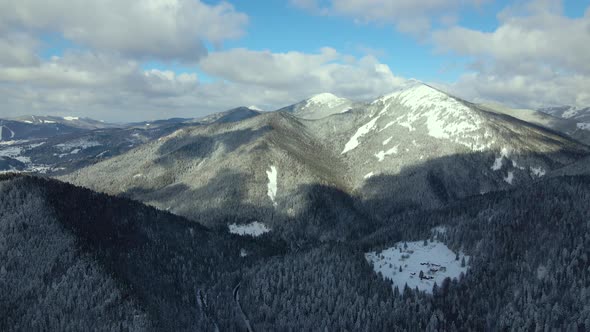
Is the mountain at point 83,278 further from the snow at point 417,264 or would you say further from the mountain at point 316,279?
the snow at point 417,264

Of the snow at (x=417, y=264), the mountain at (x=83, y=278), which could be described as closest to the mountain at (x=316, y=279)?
the mountain at (x=83, y=278)

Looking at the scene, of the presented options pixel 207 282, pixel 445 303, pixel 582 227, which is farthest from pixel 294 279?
pixel 582 227

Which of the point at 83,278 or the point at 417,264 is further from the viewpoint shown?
the point at 417,264

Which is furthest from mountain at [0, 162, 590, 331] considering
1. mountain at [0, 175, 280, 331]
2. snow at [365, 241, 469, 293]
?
snow at [365, 241, 469, 293]

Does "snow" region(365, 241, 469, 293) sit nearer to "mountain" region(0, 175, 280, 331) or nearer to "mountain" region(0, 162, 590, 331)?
"mountain" region(0, 162, 590, 331)

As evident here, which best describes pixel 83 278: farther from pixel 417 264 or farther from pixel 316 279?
pixel 417 264

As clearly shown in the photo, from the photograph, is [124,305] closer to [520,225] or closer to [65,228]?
[65,228]

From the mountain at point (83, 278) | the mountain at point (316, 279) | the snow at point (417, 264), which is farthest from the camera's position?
the snow at point (417, 264)

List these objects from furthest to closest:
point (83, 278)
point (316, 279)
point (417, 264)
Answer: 1. point (316, 279)
2. point (417, 264)
3. point (83, 278)

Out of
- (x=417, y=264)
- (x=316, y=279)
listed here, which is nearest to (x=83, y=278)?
(x=316, y=279)
